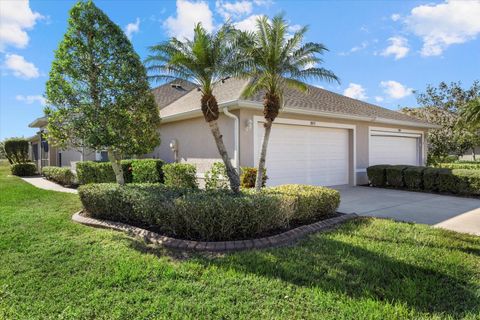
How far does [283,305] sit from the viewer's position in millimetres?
3412

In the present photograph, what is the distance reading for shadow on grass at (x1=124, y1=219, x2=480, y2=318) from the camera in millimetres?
3584

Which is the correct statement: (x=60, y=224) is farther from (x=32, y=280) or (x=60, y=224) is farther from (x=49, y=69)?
(x=49, y=69)

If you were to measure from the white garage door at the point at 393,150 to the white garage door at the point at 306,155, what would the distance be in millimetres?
2372

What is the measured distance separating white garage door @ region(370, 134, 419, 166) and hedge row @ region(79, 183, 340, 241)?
949 centimetres

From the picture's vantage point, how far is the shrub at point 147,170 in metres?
12.3

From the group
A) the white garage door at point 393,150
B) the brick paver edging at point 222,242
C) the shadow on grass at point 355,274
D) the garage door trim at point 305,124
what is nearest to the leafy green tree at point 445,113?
the white garage door at point 393,150

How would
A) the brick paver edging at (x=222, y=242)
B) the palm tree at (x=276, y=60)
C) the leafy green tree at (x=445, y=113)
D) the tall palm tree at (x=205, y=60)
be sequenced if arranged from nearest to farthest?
1. the brick paver edging at (x=222, y=242)
2. the tall palm tree at (x=205, y=60)
3. the palm tree at (x=276, y=60)
4. the leafy green tree at (x=445, y=113)

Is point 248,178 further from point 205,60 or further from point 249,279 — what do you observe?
point 249,279

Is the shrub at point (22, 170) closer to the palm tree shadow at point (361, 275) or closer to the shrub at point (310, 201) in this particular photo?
the shrub at point (310, 201)

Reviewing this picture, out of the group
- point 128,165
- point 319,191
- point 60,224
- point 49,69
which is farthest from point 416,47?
point 60,224

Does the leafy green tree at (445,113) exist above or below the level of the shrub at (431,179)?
above

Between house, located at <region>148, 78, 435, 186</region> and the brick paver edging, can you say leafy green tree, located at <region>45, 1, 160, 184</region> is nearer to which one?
the brick paver edging

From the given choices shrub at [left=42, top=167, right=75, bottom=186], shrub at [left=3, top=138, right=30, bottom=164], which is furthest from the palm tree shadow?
shrub at [left=3, top=138, right=30, bottom=164]

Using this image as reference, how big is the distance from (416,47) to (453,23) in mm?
2789
